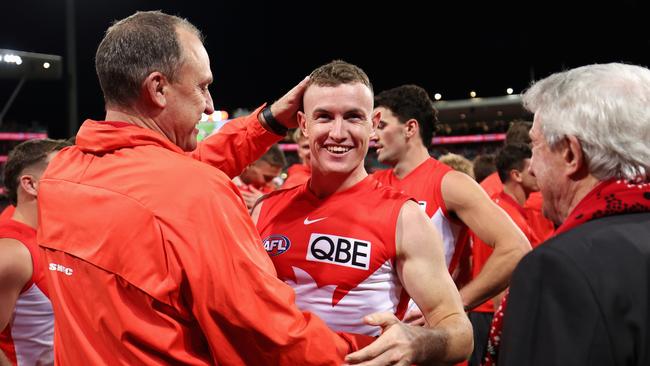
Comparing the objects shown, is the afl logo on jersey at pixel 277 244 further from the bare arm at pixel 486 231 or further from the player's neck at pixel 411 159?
the player's neck at pixel 411 159

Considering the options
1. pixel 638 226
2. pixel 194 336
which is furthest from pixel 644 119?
pixel 194 336

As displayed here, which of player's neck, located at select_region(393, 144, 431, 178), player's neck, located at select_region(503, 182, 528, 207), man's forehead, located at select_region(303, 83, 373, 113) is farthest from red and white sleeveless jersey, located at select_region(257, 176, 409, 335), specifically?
player's neck, located at select_region(503, 182, 528, 207)

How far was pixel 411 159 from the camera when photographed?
13.5 ft

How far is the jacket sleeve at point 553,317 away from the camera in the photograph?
1.32 meters

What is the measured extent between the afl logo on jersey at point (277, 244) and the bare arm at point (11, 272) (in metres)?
1.16

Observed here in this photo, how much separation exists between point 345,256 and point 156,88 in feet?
3.32

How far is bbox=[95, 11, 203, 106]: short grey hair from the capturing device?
76.2 inches

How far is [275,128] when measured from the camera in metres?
2.94

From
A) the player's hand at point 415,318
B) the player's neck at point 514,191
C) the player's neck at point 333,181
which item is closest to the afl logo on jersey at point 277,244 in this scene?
the player's neck at point 333,181

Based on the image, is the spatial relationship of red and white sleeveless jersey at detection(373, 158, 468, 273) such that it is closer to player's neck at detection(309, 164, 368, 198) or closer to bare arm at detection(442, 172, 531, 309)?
bare arm at detection(442, 172, 531, 309)

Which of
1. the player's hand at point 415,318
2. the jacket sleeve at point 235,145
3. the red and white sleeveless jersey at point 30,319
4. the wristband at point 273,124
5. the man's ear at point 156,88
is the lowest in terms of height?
the red and white sleeveless jersey at point 30,319

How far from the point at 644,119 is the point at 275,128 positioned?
1728 millimetres

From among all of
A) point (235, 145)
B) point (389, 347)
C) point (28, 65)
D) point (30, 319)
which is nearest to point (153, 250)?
point (389, 347)

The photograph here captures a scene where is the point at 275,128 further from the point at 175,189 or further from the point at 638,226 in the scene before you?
the point at 638,226
